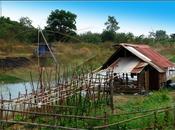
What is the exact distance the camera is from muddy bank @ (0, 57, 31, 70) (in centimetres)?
3362

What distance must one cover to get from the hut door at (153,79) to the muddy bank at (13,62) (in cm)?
1405

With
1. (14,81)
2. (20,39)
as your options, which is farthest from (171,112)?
(20,39)

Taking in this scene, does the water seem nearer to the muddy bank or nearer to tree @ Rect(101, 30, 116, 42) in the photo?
the muddy bank

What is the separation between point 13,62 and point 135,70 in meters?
15.4

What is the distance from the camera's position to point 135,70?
21.5 meters

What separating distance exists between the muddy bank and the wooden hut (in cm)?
1234

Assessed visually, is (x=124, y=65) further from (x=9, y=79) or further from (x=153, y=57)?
(x=9, y=79)

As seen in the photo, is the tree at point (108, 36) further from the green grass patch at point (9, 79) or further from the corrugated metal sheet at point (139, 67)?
the corrugated metal sheet at point (139, 67)

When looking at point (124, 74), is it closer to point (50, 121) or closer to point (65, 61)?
point (50, 121)

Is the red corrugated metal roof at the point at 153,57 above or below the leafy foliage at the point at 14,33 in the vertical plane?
below

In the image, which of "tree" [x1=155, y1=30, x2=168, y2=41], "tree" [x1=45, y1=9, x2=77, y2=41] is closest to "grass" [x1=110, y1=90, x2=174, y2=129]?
"tree" [x1=45, y1=9, x2=77, y2=41]

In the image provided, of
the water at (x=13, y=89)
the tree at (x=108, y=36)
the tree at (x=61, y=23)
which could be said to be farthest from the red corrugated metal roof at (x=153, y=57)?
the tree at (x=108, y=36)

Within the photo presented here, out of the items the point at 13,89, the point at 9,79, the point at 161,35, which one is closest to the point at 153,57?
the point at 13,89

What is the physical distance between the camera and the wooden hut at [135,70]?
21812mm
